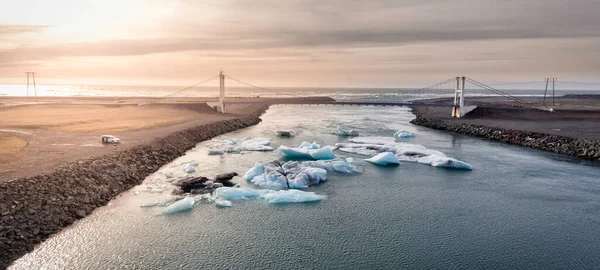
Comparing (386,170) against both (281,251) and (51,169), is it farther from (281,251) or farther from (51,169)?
(51,169)

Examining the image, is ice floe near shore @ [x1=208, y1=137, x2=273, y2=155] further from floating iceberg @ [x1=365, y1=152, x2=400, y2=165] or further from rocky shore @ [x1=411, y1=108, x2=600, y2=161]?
rocky shore @ [x1=411, y1=108, x2=600, y2=161]

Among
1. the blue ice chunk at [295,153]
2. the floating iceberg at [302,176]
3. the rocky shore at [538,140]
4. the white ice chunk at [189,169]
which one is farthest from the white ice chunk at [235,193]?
the rocky shore at [538,140]

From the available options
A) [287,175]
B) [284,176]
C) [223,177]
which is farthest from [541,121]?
[223,177]

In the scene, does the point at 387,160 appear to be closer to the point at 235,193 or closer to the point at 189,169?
the point at 235,193

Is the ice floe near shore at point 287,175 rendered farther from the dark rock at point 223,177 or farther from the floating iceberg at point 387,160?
the floating iceberg at point 387,160

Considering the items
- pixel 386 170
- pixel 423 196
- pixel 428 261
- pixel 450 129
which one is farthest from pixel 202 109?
pixel 428 261

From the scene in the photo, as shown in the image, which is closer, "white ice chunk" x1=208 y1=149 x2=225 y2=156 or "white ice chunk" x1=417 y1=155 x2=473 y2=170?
"white ice chunk" x1=417 y1=155 x2=473 y2=170

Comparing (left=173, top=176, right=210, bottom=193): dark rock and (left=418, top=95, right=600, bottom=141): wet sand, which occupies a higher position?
(left=418, top=95, right=600, bottom=141): wet sand

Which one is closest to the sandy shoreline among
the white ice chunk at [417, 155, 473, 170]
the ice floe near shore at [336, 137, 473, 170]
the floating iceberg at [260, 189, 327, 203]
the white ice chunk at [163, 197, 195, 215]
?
the ice floe near shore at [336, 137, 473, 170]
